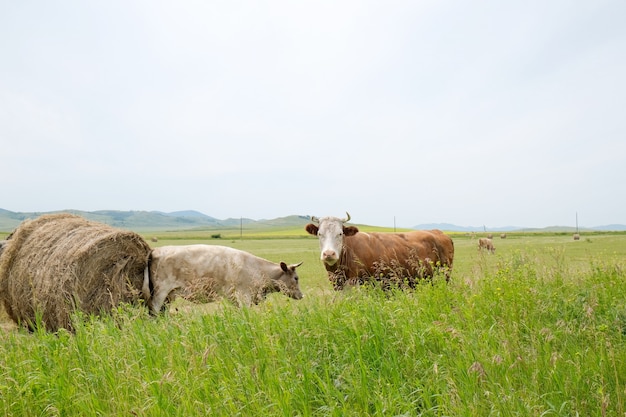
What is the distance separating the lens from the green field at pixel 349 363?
2.88 metres

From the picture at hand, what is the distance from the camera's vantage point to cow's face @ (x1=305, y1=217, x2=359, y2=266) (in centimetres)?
789

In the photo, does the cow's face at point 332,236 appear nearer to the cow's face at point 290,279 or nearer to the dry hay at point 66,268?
the cow's face at point 290,279

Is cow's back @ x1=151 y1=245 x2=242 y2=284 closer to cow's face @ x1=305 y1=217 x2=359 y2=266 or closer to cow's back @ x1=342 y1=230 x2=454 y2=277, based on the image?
cow's face @ x1=305 y1=217 x2=359 y2=266

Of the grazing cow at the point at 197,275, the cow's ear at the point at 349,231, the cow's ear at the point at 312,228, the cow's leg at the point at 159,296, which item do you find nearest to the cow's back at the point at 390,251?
the cow's ear at the point at 349,231

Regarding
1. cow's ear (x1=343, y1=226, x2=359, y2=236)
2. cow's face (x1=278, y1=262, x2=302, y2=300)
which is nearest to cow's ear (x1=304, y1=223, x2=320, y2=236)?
cow's ear (x1=343, y1=226, x2=359, y2=236)

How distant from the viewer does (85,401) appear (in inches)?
134

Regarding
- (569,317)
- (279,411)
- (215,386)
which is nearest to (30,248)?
(215,386)

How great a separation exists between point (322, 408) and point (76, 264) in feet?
19.0

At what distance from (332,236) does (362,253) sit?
862 mm

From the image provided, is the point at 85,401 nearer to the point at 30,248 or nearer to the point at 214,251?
the point at 214,251

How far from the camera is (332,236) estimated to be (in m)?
8.29

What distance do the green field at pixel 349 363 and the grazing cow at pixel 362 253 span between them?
2805 mm

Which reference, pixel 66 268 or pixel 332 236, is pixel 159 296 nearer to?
pixel 66 268

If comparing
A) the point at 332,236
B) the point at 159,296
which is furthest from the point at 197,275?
the point at 332,236
